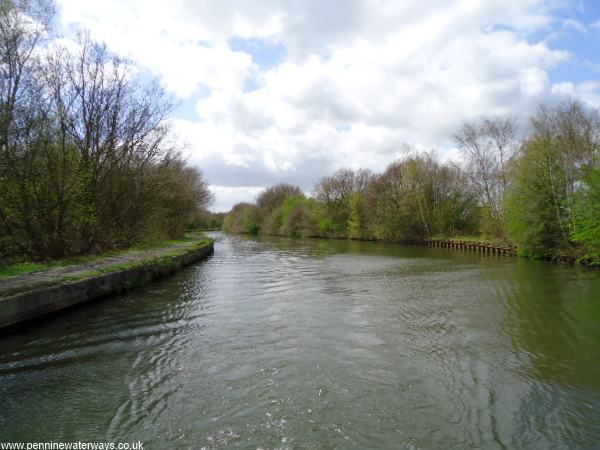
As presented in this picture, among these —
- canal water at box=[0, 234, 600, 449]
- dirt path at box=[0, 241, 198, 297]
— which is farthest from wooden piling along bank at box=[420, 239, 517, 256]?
dirt path at box=[0, 241, 198, 297]

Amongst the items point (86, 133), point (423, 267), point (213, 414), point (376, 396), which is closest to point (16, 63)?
point (86, 133)

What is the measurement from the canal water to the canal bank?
403 millimetres

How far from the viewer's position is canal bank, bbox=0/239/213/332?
31.0 feet

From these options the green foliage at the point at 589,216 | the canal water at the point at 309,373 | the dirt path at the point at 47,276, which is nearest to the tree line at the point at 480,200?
the green foliage at the point at 589,216

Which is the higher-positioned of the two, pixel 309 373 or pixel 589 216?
pixel 589 216

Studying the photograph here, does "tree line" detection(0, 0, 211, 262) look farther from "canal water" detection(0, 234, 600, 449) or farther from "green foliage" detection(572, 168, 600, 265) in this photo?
"green foliage" detection(572, 168, 600, 265)

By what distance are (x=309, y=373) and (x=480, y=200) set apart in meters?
40.2

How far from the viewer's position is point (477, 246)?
36.9m

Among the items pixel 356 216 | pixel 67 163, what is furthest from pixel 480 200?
pixel 67 163

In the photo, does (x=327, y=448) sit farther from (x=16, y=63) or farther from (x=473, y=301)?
(x=16, y=63)

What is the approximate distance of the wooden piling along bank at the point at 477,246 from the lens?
31312 mm

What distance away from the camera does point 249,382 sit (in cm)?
661

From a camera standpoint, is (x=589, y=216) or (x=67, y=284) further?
(x=589, y=216)

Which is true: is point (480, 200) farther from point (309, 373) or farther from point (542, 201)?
point (309, 373)
